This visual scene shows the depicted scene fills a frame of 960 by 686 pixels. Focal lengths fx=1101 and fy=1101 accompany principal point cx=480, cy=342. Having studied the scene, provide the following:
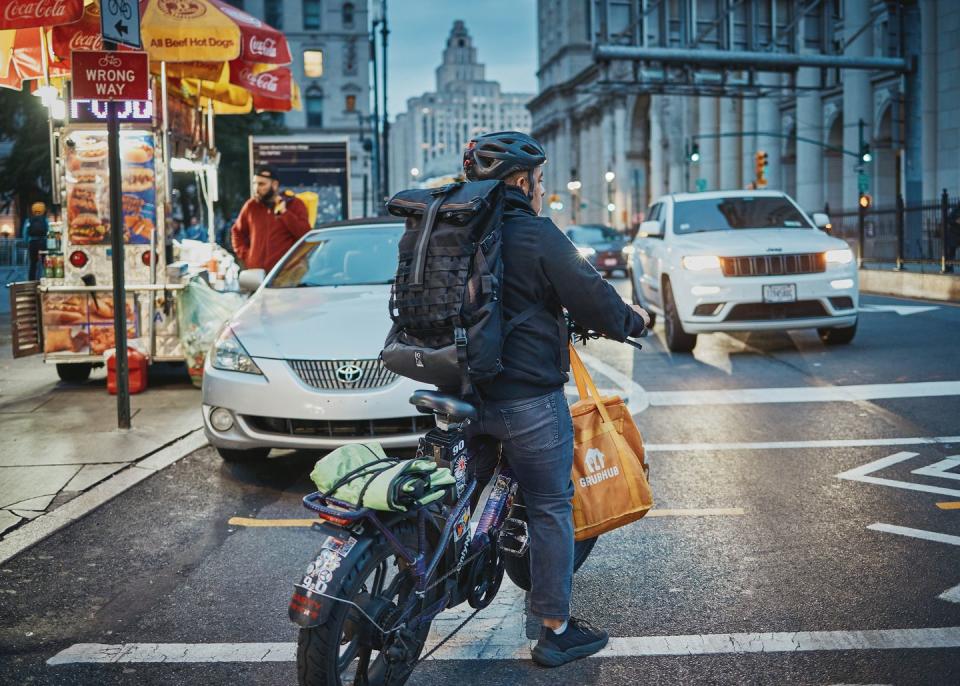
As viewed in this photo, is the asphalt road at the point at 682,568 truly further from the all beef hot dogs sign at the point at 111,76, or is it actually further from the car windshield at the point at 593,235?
the car windshield at the point at 593,235

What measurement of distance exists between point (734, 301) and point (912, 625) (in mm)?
8413

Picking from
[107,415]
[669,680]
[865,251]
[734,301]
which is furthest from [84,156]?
[865,251]

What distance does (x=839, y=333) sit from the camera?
42.3 feet

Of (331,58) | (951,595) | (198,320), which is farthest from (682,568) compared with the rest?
(331,58)

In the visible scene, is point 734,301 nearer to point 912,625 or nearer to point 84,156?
point 84,156

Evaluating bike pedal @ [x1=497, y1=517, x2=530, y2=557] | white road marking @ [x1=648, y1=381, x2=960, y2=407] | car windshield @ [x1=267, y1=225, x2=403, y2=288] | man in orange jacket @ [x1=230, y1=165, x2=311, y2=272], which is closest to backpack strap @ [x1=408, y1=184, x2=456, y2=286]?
bike pedal @ [x1=497, y1=517, x2=530, y2=557]

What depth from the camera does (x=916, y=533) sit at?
5.33m

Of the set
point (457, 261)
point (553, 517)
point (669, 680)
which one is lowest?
point (669, 680)

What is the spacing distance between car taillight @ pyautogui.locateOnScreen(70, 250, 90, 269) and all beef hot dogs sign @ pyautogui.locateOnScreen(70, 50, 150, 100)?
3.04 meters

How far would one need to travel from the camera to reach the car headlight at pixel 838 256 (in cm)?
1247

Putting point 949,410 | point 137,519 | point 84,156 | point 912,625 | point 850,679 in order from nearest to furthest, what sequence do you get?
point 850,679 → point 912,625 → point 137,519 → point 949,410 → point 84,156

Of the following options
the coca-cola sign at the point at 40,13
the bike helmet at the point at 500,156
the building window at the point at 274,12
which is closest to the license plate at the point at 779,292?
Result: the coca-cola sign at the point at 40,13

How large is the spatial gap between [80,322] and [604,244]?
→ 26.4m

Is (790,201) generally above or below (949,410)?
above
